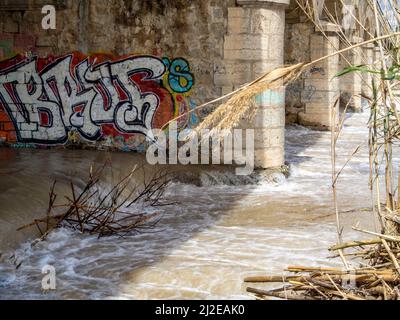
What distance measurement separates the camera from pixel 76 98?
10898 millimetres

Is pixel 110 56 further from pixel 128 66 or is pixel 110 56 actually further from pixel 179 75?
pixel 179 75

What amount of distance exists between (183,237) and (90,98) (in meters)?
4.66

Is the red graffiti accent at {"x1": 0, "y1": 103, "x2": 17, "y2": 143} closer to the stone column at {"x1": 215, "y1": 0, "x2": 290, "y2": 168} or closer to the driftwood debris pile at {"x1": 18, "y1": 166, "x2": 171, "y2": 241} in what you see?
the driftwood debris pile at {"x1": 18, "y1": 166, "x2": 171, "y2": 241}

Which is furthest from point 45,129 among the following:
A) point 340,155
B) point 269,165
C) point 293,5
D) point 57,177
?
point 293,5

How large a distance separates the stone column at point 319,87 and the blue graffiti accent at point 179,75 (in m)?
7.03

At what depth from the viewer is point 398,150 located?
1366cm

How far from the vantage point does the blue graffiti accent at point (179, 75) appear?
1015cm

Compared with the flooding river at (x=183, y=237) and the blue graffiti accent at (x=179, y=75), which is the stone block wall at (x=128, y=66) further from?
the flooding river at (x=183, y=237)

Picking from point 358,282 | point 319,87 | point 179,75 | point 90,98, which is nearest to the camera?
point 358,282

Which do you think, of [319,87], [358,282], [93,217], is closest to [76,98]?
[93,217]

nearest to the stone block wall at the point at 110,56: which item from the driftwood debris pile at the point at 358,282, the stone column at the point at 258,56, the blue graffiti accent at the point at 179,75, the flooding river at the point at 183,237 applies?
the blue graffiti accent at the point at 179,75

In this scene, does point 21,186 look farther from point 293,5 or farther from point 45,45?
point 293,5
